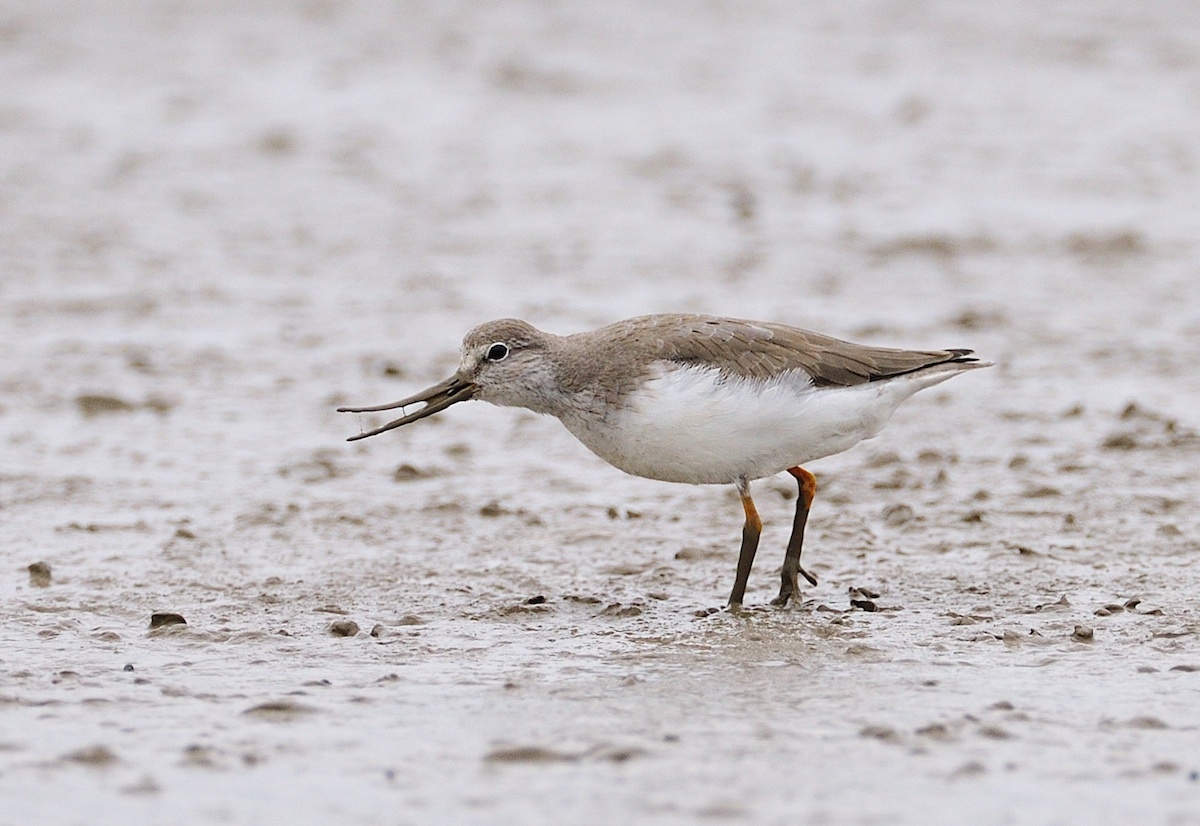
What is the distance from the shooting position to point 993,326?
12.8m

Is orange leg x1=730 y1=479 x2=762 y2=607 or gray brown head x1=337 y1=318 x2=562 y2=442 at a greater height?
gray brown head x1=337 y1=318 x2=562 y2=442

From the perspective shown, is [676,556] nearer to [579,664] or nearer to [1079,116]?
[579,664]

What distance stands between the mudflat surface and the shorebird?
0.70m

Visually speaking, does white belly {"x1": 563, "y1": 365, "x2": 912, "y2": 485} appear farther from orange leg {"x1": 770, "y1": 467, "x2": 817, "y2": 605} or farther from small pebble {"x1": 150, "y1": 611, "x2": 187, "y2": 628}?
small pebble {"x1": 150, "y1": 611, "x2": 187, "y2": 628}

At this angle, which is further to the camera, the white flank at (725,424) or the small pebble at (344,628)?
the white flank at (725,424)

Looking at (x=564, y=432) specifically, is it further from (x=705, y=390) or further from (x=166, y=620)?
(x=166, y=620)

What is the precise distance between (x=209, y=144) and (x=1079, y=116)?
31.0 feet

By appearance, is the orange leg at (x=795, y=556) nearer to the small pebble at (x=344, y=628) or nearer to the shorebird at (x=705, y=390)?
the shorebird at (x=705, y=390)

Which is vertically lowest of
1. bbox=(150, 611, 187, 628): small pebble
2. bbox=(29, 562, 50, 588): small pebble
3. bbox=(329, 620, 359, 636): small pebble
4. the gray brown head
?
bbox=(329, 620, 359, 636): small pebble

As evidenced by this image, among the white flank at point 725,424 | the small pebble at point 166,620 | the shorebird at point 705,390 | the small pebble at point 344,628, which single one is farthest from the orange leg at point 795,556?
the small pebble at point 166,620

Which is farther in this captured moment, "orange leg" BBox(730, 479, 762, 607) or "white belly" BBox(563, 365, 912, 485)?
"orange leg" BBox(730, 479, 762, 607)

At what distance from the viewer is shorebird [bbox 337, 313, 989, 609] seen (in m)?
7.57

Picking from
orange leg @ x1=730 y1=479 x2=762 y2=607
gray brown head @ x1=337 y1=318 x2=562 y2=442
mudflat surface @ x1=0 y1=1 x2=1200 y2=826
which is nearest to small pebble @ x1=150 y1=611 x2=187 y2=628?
mudflat surface @ x1=0 y1=1 x2=1200 y2=826

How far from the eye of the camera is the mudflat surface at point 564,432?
5.68 meters
